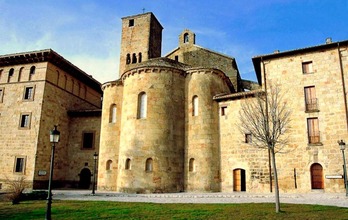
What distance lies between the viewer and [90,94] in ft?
112

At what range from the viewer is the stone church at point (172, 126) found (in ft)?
66.1

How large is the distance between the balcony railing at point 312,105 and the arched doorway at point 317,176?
3855mm

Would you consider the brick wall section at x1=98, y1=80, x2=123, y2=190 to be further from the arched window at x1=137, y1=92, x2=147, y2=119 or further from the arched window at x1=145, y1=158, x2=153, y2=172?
the arched window at x1=145, y1=158, x2=153, y2=172

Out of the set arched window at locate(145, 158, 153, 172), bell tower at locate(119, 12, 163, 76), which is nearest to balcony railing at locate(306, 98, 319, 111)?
arched window at locate(145, 158, 153, 172)

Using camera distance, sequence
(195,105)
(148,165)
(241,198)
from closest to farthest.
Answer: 1. (241,198)
2. (148,165)
3. (195,105)

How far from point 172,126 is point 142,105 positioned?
2988mm

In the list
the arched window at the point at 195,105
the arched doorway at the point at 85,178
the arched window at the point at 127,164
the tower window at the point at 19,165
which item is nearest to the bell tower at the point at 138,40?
the arched doorway at the point at 85,178

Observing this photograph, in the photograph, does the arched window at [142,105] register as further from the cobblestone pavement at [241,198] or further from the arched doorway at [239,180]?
the arched doorway at [239,180]

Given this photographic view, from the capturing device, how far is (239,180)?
73.2 ft

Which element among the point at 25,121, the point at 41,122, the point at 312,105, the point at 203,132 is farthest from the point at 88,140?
the point at 312,105

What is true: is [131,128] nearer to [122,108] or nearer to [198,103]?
[122,108]

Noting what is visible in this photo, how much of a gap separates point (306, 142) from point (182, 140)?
9.09 meters

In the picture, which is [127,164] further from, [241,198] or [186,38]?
[186,38]

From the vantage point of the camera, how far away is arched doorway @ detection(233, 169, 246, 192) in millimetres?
22195
